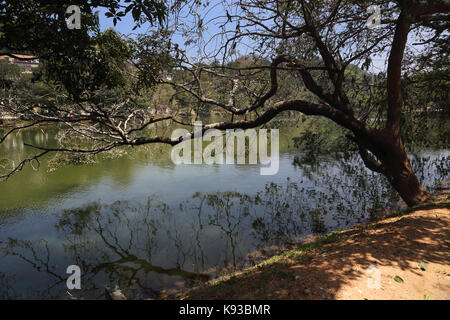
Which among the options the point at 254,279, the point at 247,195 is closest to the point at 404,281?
the point at 254,279

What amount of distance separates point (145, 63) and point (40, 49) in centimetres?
179

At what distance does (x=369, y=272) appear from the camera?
3.07 meters

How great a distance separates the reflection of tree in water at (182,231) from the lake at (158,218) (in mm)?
27

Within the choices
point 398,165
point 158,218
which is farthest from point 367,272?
point 158,218

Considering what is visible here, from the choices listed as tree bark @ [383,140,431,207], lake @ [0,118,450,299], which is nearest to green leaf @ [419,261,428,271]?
tree bark @ [383,140,431,207]

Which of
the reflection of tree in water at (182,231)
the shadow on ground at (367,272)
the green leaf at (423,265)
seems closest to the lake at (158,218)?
the reflection of tree in water at (182,231)

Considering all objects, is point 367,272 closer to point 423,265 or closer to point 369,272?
point 369,272

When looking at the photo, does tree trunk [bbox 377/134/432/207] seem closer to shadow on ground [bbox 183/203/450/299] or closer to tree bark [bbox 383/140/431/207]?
tree bark [bbox 383/140/431/207]

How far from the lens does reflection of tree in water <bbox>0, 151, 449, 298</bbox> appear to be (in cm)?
531

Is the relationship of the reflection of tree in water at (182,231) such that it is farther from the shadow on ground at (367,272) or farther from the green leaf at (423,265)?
the green leaf at (423,265)

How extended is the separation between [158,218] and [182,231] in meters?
1.22

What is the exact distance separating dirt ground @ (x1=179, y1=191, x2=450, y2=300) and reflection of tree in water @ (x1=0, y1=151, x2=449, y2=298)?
2113 mm

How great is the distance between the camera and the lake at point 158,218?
17.5 feet
